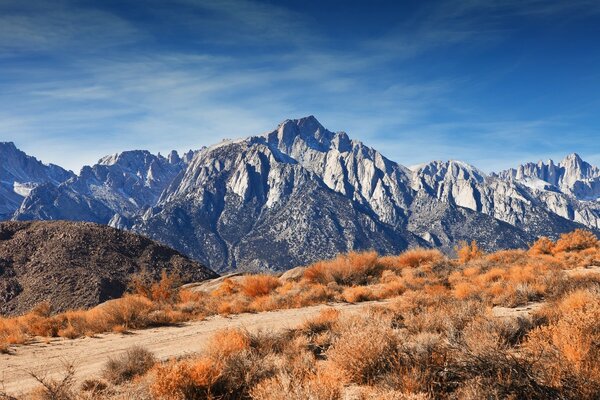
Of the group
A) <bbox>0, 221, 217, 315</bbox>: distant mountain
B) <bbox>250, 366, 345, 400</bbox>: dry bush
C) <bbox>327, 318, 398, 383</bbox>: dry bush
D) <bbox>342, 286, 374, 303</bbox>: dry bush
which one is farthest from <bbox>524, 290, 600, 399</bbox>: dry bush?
<bbox>0, 221, 217, 315</bbox>: distant mountain

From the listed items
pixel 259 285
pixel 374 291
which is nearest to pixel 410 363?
pixel 374 291

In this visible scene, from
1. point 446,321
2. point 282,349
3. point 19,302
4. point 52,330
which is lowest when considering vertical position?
point 19,302

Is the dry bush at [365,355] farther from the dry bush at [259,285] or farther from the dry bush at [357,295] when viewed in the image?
the dry bush at [259,285]

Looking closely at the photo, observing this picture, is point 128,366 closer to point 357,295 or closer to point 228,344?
point 228,344

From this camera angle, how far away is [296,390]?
5.77 m

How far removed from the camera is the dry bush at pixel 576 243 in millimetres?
29656

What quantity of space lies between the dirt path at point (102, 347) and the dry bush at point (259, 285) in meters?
4.90

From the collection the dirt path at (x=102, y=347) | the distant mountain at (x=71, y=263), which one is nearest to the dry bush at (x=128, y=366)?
the dirt path at (x=102, y=347)

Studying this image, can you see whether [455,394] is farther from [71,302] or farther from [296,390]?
[71,302]

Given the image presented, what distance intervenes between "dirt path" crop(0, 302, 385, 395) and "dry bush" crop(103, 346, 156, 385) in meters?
0.60

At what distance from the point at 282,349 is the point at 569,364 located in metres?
6.05

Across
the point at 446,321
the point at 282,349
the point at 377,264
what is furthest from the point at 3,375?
the point at 377,264

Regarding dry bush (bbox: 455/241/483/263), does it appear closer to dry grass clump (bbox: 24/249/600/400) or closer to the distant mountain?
dry grass clump (bbox: 24/249/600/400)

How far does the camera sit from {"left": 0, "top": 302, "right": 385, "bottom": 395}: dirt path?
9.60 meters
